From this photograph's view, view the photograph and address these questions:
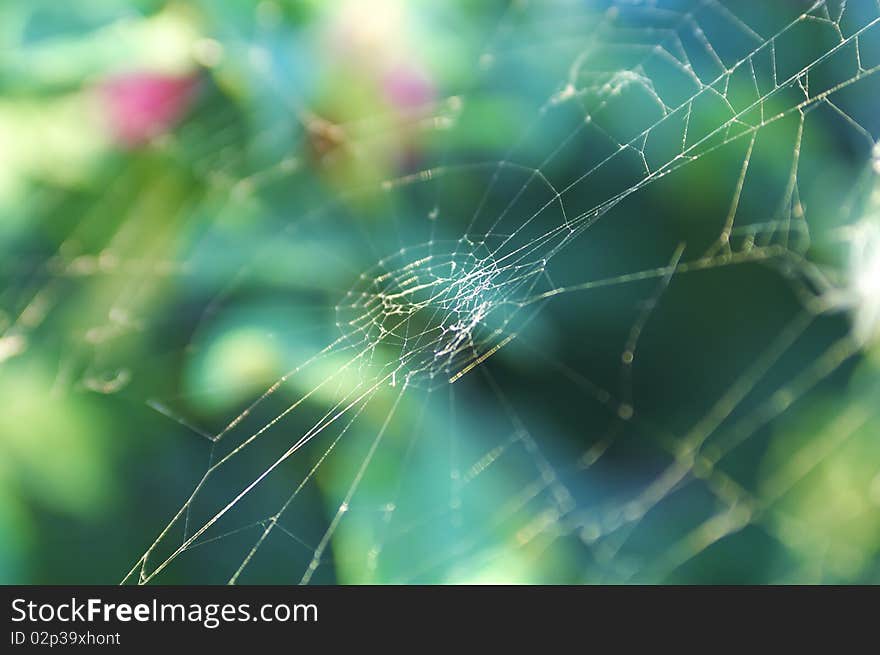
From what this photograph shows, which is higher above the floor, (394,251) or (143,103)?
(143,103)

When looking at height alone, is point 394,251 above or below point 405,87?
below

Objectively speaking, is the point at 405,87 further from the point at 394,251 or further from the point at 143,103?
the point at 143,103

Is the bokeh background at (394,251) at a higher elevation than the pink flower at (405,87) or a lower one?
lower

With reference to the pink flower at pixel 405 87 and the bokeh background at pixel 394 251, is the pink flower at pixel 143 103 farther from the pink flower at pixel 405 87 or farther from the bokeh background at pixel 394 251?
the pink flower at pixel 405 87

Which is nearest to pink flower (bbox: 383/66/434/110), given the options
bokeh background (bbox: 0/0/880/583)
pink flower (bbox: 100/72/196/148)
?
bokeh background (bbox: 0/0/880/583)

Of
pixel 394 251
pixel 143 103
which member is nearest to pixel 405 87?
pixel 394 251

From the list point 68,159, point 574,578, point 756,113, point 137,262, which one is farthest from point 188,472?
point 756,113

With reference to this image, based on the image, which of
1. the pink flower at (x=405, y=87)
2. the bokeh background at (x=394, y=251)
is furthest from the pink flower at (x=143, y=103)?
the pink flower at (x=405, y=87)
